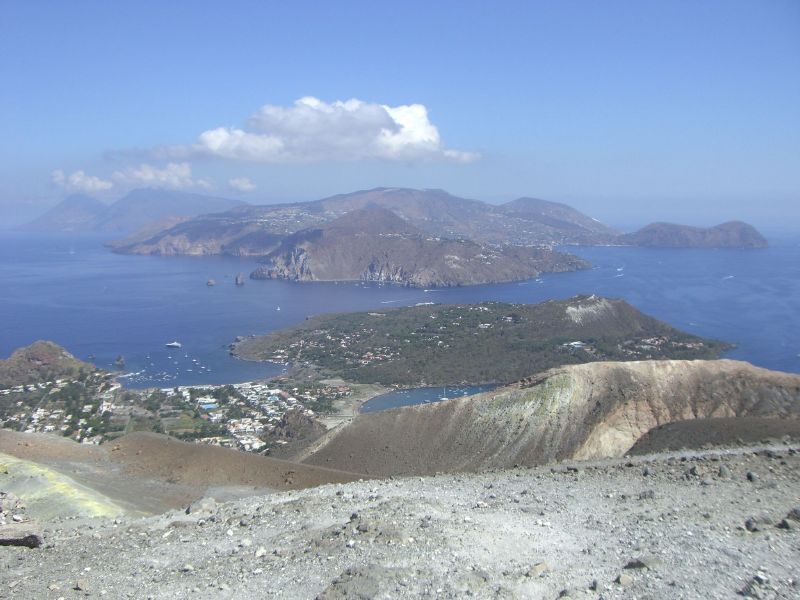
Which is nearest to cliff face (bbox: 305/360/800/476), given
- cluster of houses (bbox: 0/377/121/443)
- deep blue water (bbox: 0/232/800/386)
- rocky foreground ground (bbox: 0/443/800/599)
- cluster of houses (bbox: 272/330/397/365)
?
rocky foreground ground (bbox: 0/443/800/599)

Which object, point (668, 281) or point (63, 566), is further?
point (668, 281)

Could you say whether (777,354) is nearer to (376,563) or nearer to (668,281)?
(668,281)

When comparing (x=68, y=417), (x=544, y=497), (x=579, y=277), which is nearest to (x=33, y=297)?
(x=68, y=417)

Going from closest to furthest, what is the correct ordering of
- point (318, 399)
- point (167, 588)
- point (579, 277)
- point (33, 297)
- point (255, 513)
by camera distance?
point (167, 588), point (255, 513), point (318, 399), point (33, 297), point (579, 277)

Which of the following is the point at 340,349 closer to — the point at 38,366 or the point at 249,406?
the point at 249,406

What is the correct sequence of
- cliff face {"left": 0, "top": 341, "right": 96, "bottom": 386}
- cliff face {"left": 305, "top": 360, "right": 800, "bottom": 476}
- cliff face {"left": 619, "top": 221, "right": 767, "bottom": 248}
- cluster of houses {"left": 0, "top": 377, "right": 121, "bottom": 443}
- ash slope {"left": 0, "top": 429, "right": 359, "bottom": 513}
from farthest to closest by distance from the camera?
cliff face {"left": 619, "top": 221, "right": 767, "bottom": 248} < cliff face {"left": 0, "top": 341, "right": 96, "bottom": 386} < cluster of houses {"left": 0, "top": 377, "right": 121, "bottom": 443} < cliff face {"left": 305, "top": 360, "right": 800, "bottom": 476} < ash slope {"left": 0, "top": 429, "right": 359, "bottom": 513}

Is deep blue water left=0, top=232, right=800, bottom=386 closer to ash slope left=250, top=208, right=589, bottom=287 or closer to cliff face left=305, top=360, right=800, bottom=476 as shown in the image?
ash slope left=250, top=208, right=589, bottom=287
